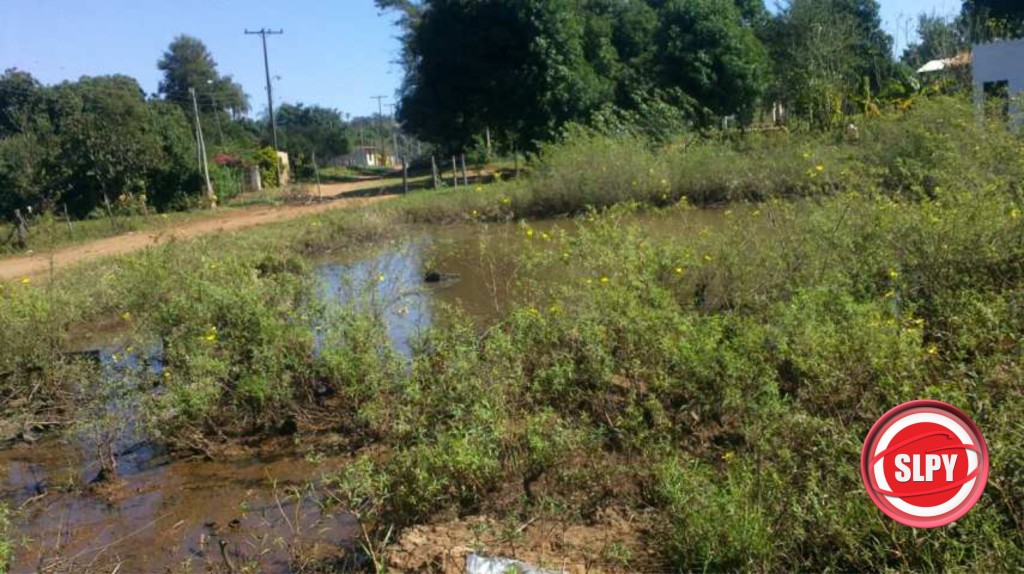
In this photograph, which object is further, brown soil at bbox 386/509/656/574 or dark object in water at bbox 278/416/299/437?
dark object in water at bbox 278/416/299/437

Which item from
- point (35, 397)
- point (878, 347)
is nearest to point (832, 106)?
point (878, 347)

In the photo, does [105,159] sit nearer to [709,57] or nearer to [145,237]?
[145,237]

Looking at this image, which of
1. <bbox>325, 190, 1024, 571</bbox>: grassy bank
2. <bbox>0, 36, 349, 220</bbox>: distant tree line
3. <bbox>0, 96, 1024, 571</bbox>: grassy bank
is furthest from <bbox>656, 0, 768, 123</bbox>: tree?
<bbox>325, 190, 1024, 571</bbox>: grassy bank

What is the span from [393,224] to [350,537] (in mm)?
13267

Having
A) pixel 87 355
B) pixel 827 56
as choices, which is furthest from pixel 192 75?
pixel 87 355

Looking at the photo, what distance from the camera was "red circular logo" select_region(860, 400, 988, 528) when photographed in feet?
6.06

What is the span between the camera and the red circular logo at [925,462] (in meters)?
1.85

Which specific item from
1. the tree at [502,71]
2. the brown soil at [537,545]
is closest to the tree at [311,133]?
the tree at [502,71]

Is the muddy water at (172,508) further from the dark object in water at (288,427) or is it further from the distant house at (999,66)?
the distant house at (999,66)

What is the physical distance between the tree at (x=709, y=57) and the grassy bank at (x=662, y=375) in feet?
62.1

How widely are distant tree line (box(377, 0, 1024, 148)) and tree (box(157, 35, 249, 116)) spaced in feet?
97.7

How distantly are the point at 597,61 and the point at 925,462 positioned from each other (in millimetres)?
26910

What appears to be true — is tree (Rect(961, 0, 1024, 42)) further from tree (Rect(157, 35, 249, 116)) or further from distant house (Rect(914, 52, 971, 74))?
tree (Rect(157, 35, 249, 116))

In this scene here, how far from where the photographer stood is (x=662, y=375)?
4.65 m
